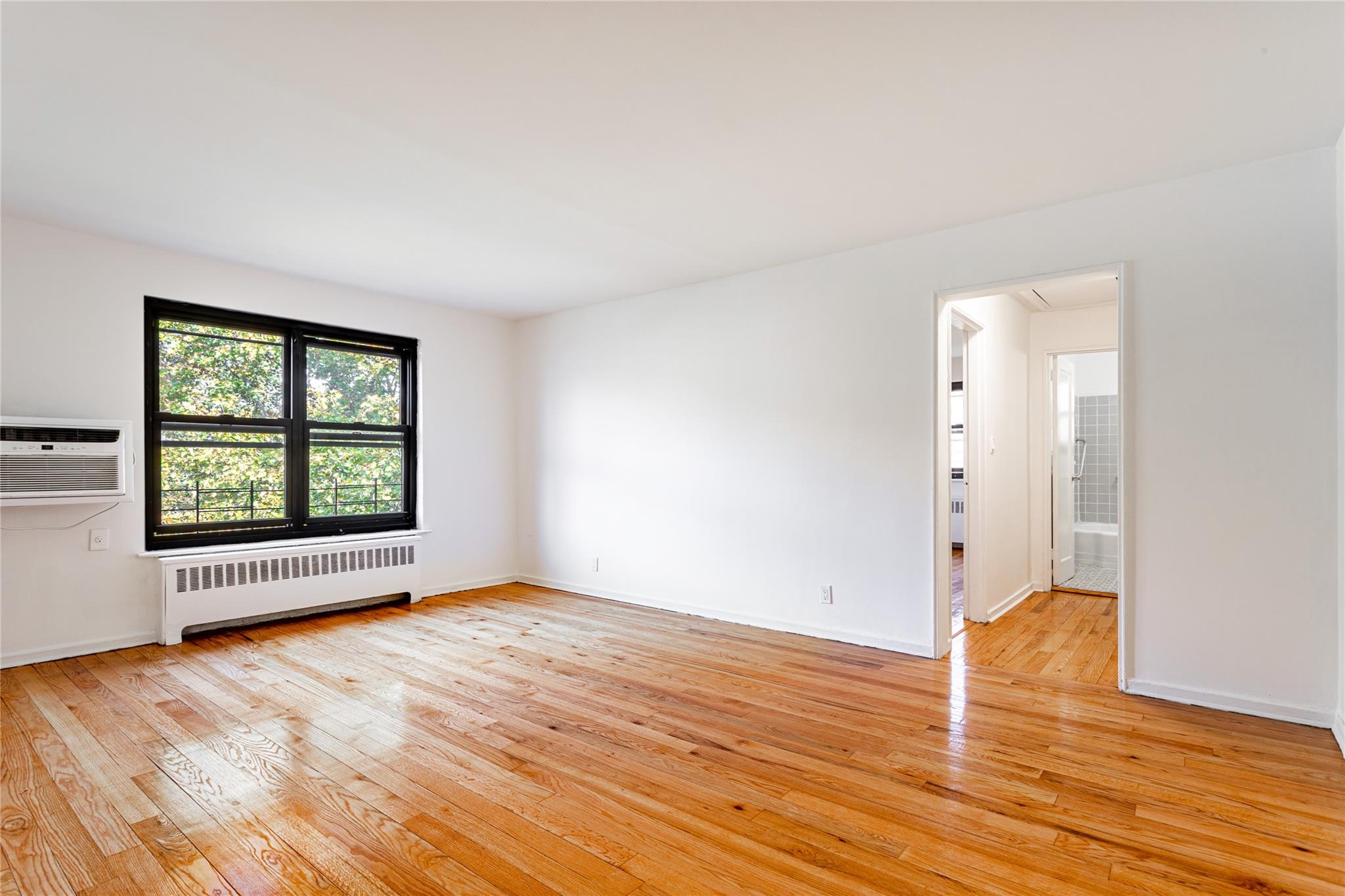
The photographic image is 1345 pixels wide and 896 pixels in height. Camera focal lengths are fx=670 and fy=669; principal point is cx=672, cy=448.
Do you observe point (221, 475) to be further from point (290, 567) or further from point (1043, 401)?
point (1043, 401)

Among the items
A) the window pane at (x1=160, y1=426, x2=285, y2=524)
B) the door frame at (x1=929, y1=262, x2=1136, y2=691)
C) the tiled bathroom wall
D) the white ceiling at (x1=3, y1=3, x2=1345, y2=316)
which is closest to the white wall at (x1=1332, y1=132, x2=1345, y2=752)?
the white ceiling at (x1=3, y1=3, x2=1345, y2=316)

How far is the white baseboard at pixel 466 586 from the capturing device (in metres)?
5.76

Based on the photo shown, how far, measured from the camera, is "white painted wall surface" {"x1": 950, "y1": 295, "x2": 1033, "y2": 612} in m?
4.83

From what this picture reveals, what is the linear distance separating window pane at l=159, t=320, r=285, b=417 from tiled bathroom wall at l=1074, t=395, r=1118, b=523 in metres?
7.86

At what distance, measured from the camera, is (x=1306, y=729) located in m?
2.85

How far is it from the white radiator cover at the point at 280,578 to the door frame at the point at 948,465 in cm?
405

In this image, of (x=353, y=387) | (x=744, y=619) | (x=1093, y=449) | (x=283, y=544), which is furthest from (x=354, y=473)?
(x=1093, y=449)

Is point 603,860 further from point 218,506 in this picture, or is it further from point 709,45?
point 218,506

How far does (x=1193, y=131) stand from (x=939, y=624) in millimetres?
2690

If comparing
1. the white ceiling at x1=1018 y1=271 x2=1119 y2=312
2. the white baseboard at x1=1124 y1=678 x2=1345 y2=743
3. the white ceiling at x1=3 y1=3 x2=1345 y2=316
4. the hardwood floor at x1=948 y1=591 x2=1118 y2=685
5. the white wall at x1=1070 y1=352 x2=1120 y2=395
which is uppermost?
the white ceiling at x1=3 y1=3 x2=1345 y2=316

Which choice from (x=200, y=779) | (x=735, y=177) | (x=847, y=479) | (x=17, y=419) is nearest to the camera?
(x=200, y=779)

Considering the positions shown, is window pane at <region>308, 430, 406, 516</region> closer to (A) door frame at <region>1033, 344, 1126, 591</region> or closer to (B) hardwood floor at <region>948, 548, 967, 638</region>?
(B) hardwood floor at <region>948, 548, 967, 638</region>

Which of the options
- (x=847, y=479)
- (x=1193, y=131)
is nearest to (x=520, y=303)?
(x=847, y=479)

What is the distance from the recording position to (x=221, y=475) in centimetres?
468
